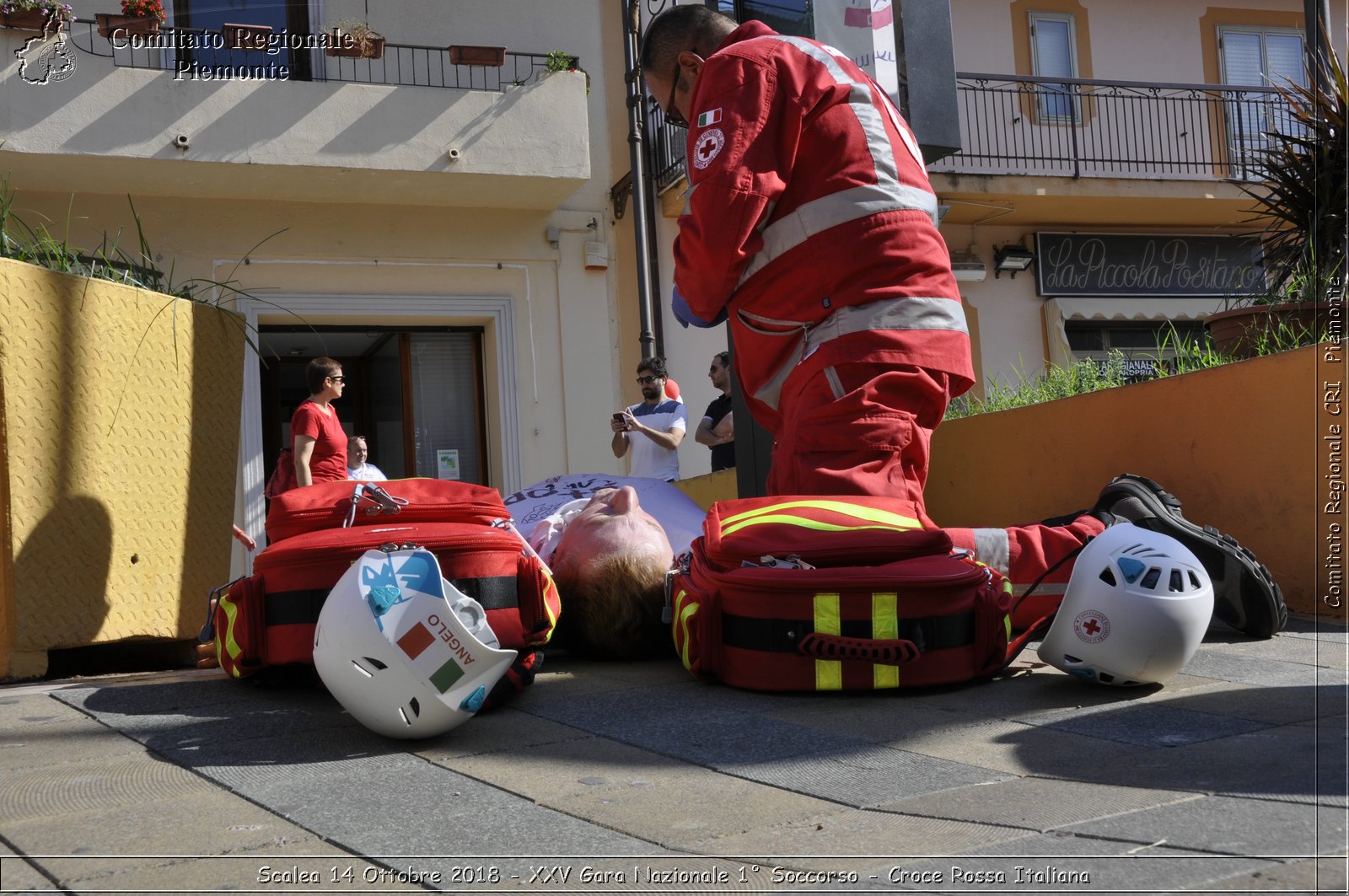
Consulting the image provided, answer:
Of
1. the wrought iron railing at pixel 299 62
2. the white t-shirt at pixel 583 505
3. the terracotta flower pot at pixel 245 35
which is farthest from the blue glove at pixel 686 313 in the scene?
the terracotta flower pot at pixel 245 35

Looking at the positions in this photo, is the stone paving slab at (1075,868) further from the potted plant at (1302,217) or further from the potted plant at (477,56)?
the potted plant at (477,56)

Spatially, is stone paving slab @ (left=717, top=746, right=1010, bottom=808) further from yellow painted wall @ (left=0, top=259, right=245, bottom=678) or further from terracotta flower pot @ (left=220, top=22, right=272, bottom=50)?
terracotta flower pot @ (left=220, top=22, right=272, bottom=50)

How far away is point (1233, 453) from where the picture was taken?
4.29 metres

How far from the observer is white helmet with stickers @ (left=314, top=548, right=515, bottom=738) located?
2.45m

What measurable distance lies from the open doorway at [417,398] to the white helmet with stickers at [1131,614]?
34.0ft

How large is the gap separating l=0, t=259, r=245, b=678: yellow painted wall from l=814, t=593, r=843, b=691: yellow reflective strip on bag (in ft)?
7.23

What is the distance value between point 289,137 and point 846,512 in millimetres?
9003

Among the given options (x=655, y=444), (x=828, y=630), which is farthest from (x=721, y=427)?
(x=828, y=630)

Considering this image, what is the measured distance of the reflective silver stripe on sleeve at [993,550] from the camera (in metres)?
3.41

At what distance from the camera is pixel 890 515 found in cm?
314

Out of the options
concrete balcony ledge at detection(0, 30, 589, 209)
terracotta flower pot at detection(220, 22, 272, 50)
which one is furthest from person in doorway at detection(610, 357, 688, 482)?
terracotta flower pot at detection(220, 22, 272, 50)

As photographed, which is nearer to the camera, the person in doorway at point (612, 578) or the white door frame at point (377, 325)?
the person in doorway at point (612, 578)

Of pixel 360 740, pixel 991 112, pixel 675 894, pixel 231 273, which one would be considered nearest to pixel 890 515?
pixel 360 740

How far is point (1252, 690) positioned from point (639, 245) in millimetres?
10093
